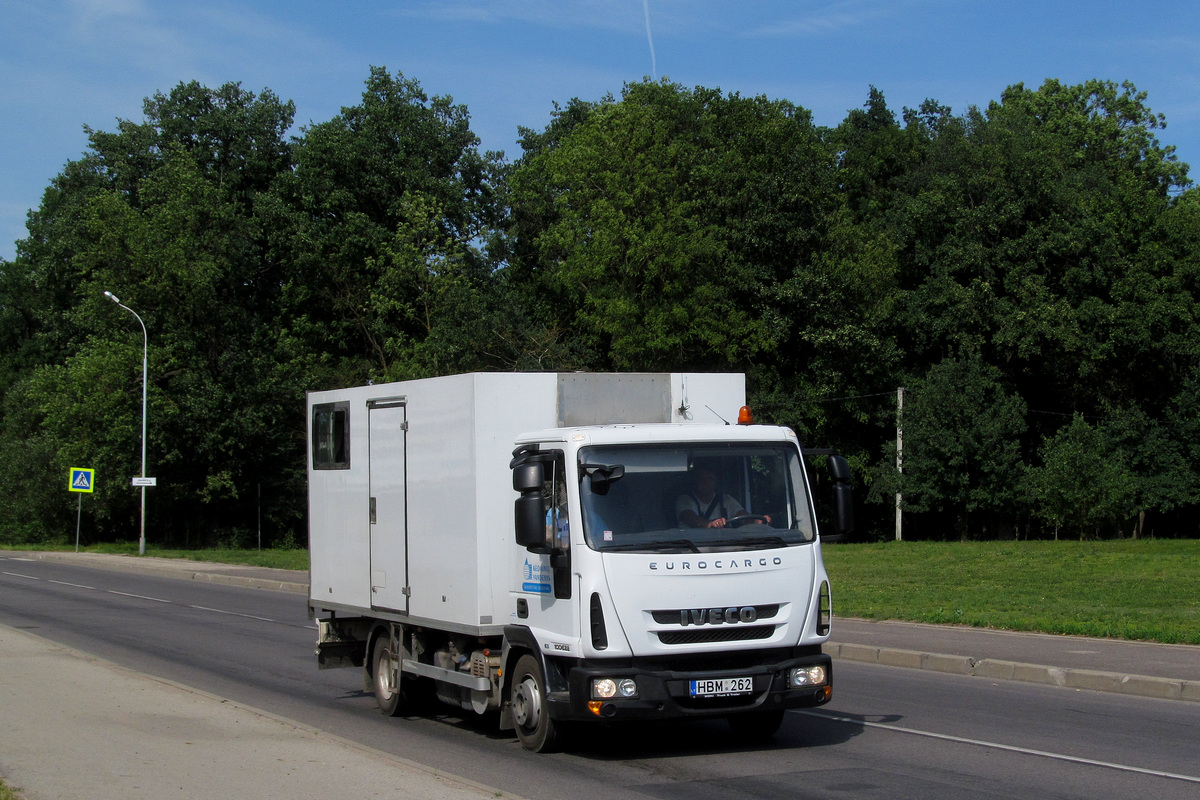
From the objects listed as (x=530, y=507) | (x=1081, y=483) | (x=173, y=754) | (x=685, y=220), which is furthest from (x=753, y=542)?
(x=685, y=220)

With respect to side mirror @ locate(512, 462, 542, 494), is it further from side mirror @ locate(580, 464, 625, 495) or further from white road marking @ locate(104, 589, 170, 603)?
white road marking @ locate(104, 589, 170, 603)

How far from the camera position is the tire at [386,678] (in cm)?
1086

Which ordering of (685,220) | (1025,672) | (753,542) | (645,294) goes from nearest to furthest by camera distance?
(753,542)
(1025,672)
(685,220)
(645,294)

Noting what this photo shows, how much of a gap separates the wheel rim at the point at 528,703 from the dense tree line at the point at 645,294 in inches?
1389

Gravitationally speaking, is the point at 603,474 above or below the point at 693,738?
above

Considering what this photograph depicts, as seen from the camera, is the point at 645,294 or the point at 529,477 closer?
the point at 529,477

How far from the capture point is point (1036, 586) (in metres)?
23.0

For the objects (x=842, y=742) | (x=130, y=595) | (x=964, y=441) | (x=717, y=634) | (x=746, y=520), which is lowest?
(x=130, y=595)

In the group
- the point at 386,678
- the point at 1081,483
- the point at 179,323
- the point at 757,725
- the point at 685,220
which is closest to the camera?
the point at 757,725

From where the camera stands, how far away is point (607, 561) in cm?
809

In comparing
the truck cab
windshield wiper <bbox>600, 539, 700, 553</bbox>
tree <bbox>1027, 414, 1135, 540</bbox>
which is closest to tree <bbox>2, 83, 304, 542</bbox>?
tree <bbox>1027, 414, 1135, 540</bbox>

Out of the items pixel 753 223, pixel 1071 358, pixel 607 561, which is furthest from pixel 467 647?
pixel 1071 358

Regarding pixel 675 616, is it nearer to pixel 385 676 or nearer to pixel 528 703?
pixel 528 703

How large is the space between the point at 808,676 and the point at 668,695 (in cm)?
112
